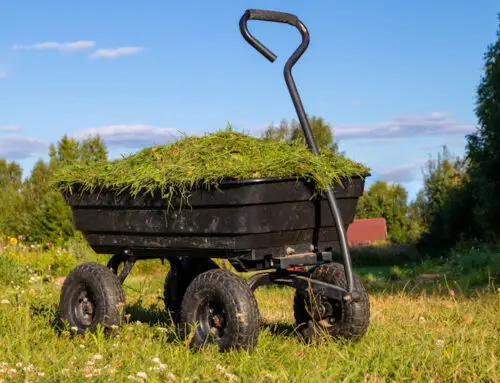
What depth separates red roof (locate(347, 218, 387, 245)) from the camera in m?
29.8

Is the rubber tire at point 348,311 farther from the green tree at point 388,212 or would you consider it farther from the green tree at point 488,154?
the green tree at point 388,212

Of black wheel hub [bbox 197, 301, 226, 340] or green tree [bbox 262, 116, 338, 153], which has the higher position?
green tree [bbox 262, 116, 338, 153]

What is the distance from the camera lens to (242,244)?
158 inches

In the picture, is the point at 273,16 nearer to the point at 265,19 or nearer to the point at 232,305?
the point at 265,19

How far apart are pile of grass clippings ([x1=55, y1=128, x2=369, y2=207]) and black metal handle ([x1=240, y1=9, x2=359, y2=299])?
4.2 inches

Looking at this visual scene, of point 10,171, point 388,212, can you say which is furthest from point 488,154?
point 10,171

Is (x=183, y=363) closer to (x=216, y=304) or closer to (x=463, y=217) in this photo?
(x=216, y=304)

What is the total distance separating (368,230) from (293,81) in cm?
2641

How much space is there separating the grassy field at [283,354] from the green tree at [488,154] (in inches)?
591

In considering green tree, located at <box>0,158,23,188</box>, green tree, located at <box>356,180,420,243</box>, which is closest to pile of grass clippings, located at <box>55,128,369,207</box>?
green tree, located at <box>356,180,420,243</box>

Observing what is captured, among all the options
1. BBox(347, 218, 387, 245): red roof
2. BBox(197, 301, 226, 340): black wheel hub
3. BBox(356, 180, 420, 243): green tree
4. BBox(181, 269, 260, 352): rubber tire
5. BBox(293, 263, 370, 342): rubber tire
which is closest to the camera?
BBox(181, 269, 260, 352): rubber tire

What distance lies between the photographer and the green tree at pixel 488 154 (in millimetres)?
19875

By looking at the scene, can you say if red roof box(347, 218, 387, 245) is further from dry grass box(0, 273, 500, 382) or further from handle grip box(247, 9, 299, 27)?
handle grip box(247, 9, 299, 27)

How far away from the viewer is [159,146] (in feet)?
15.5
